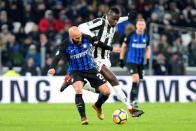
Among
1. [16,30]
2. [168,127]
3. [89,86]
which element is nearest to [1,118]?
[89,86]

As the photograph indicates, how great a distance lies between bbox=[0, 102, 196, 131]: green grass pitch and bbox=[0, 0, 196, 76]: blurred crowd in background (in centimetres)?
413

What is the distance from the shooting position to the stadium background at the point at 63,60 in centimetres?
1686

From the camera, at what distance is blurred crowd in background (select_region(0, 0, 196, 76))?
1839 centimetres

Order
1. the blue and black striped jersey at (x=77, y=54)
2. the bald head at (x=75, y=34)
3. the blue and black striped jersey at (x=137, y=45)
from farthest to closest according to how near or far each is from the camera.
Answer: the blue and black striped jersey at (x=137, y=45) → the blue and black striped jersey at (x=77, y=54) → the bald head at (x=75, y=34)

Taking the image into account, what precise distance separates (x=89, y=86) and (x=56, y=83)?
592cm

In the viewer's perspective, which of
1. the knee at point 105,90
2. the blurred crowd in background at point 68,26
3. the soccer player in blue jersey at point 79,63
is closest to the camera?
the soccer player in blue jersey at point 79,63

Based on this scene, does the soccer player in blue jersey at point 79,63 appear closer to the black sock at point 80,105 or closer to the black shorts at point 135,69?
the black sock at point 80,105

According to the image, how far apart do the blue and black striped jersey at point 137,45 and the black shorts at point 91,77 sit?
4110mm

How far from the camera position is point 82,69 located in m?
10.1

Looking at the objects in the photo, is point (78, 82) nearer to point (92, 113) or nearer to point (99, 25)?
point (99, 25)

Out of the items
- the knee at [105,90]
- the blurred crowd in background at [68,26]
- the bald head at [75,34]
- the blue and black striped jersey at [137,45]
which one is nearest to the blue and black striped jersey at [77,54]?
the bald head at [75,34]

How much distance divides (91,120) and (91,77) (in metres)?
1.19

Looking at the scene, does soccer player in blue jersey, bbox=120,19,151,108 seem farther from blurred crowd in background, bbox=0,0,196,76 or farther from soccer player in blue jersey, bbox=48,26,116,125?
soccer player in blue jersey, bbox=48,26,116,125

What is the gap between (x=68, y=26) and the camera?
65.2 ft
